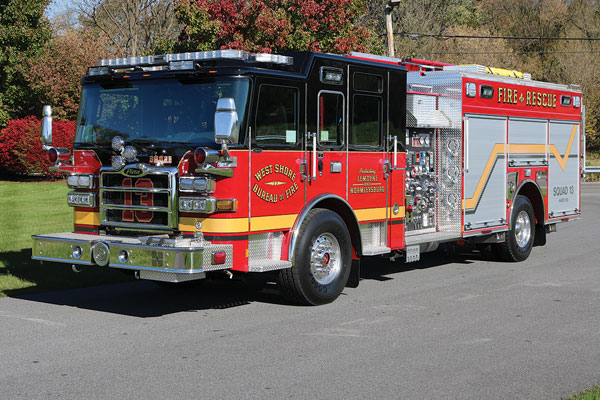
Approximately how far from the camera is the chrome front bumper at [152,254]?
7422mm

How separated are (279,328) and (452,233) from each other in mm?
4153

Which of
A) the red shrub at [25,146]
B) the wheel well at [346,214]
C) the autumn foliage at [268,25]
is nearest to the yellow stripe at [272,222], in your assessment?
the wheel well at [346,214]

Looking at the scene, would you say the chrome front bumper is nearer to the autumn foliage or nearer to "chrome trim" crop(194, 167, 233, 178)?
"chrome trim" crop(194, 167, 233, 178)

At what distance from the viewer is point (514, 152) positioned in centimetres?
1226

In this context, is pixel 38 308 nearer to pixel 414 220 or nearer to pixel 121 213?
pixel 121 213

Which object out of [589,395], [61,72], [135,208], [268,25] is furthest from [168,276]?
[61,72]

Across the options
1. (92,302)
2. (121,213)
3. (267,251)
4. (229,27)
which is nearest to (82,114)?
(121,213)

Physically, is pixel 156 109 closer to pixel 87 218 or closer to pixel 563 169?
pixel 87 218

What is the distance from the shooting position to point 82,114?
9039mm

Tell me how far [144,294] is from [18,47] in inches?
1040

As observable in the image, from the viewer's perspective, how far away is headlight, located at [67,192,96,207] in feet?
28.2

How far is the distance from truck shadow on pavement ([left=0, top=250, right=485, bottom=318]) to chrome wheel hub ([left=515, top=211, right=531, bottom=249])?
8.00 feet

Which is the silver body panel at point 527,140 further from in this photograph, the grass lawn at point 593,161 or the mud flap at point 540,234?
the grass lawn at point 593,161

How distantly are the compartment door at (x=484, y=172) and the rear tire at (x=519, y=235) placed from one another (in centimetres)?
38
